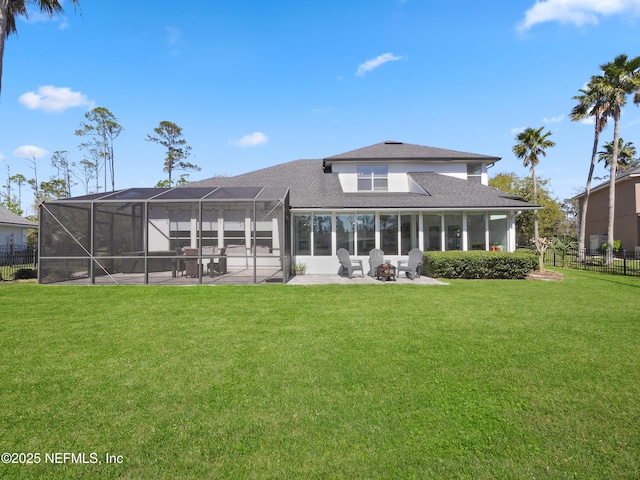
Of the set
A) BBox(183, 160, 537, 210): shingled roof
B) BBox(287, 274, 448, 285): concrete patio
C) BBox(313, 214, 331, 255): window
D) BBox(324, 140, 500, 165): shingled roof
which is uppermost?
BBox(324, 140, 500, 165): shingled roof

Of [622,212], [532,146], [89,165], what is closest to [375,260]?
[532,146]

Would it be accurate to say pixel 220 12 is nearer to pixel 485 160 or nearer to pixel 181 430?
pixel 485 160

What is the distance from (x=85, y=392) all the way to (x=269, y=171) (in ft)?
56.5

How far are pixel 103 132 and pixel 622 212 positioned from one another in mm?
50536

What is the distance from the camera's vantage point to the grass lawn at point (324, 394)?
2.32 m

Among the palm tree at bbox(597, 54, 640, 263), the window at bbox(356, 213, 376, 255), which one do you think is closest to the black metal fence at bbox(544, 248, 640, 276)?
the palm tree at bbox(597, 54, 640, 263)

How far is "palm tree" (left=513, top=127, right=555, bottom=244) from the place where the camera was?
2567cm

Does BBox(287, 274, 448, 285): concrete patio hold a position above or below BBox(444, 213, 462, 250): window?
below

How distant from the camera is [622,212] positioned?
25.4 m

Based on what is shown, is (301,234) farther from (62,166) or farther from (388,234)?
(62,166)

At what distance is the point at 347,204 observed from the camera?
1376cm

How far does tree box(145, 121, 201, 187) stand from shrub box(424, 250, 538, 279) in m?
34.5

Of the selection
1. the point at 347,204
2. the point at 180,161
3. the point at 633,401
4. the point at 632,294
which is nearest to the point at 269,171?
the point at 347,204

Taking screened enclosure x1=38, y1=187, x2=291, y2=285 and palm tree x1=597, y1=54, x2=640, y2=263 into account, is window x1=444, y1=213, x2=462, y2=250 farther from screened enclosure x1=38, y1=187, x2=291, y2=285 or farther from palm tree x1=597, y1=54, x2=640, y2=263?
palm tree x1=597, y1=54, x2=640, y2=263
